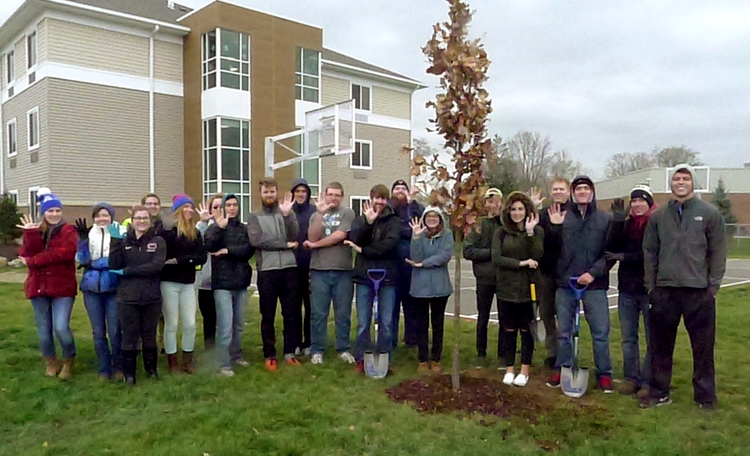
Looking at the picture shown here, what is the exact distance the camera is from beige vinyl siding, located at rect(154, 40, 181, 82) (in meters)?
22.2

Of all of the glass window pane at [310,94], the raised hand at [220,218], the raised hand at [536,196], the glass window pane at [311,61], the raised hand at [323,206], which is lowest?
the raised hand at [220,218]

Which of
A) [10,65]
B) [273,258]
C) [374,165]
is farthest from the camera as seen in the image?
[374,165]

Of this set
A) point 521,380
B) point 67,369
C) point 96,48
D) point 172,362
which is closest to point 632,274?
point 521,380

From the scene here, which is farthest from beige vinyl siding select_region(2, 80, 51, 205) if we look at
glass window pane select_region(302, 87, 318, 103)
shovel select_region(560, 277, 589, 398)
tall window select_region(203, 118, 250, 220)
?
shovel select_region(560, 277, 589, 398)

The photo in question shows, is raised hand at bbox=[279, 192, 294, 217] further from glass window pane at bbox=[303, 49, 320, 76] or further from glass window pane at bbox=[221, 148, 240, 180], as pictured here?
glass window pane at bbox=[303, 49, 320, 76]

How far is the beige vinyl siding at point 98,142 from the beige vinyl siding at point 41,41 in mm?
1064

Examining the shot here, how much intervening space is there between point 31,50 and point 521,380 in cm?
2226

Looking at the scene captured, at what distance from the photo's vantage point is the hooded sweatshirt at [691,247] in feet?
16.0

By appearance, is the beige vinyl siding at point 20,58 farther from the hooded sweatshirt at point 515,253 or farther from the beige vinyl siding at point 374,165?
the hooded sweatshirt at point 515,253

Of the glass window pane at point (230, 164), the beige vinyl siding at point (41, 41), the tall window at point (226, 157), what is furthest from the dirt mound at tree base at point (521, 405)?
the beige vinyl siding at point (41, 41)

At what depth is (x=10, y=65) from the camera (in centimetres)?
2333

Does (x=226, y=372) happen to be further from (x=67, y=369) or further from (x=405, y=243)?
(x=405, y=243)

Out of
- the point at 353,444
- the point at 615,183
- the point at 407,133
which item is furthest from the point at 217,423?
the point at 615,183

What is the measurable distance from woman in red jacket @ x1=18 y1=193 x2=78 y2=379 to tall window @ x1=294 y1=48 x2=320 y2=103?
1932 centimetres
